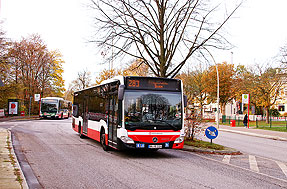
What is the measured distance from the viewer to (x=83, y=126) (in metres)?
18.5

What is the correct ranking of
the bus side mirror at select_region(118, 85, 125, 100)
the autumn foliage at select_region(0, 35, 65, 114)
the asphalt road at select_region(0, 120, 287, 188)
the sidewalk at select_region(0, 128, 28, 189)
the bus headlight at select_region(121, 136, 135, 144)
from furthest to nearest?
the autumn foliage at select_region(0, 35, 65, 114) < the bus headlight at select_region(121, 136, 135, 144) < the bus side mirror at select_region(118, 85, 125, 100) < the asphalt road at select_region(0, 120, 287, 188) < the sidewalk at select_region(0, 128, 28, 189)

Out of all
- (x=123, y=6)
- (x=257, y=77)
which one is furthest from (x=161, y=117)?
(x=257, y=77)

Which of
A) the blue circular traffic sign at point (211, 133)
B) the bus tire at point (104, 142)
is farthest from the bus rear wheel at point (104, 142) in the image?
the blue circular traffic sign at point (211, 133)

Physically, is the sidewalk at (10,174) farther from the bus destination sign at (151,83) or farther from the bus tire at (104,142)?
the bus destination sign at (151,83)

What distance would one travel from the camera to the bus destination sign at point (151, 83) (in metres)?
11.8

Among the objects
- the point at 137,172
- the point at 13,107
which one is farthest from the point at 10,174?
the point at 13,107

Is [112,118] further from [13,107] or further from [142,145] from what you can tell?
[13,107]

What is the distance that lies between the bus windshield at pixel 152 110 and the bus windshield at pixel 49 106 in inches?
1447

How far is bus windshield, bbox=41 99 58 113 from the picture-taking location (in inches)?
1821

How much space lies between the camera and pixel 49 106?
46.4m

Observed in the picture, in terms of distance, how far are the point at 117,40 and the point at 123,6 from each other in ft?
5.78

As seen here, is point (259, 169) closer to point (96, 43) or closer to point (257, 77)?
point (96, 43)

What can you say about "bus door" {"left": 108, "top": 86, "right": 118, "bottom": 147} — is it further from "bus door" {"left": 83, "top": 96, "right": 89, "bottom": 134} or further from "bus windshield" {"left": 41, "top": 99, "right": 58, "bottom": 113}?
"bus windshield" {"left": 41, "top": 99, "right": 58, "bottom": 113}

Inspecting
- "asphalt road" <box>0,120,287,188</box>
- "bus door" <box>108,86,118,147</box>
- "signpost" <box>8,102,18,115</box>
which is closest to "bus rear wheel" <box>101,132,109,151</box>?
"bus door" <box>108,86,118,147</box>
